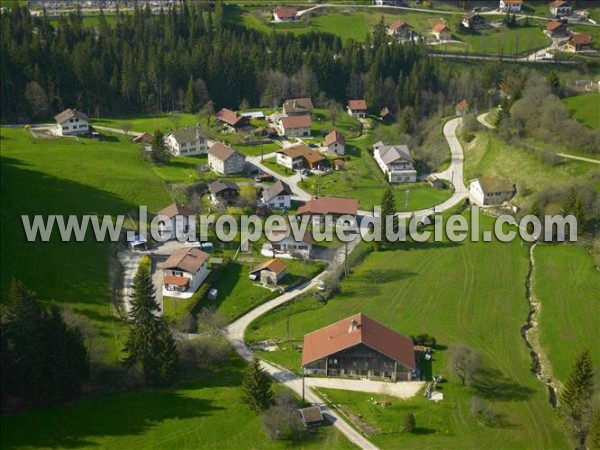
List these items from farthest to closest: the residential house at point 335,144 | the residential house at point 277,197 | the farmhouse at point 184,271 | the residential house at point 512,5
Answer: the residential house at point 512,5
the residential house at point 335,144
the residential house at point 277,197
the farmhouse at point 184,271

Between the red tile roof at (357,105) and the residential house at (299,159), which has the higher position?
the red tile roof at (357,105)

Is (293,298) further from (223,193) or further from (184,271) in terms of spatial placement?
(223,193)

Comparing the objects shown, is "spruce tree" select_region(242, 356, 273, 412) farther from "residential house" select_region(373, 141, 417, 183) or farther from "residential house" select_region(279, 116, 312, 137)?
"residential house" select_region(279, 116, 312, 137)

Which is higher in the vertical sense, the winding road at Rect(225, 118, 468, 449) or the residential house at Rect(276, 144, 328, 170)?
the residential house at Rect(276, 144, 328, 170)

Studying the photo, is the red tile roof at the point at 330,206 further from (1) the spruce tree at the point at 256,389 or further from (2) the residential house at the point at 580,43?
(2) the residential house at the point at 580,43

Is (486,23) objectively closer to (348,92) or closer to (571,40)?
(571,40)

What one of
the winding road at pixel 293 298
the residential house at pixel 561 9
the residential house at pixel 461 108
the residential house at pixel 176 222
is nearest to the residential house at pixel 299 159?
the winding road at pixel 293 298

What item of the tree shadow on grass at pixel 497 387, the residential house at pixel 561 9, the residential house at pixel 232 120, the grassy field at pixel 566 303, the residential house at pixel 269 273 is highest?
the residential house at pixel 561 9

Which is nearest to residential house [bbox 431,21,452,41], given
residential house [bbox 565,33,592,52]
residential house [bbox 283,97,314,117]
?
residential house [bbox 565,33,592,52]
